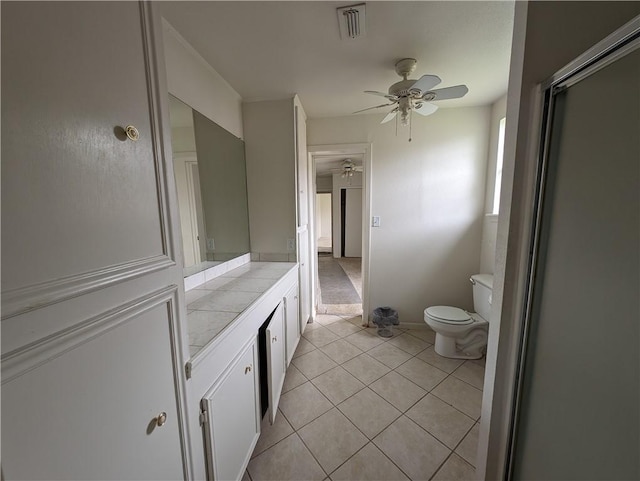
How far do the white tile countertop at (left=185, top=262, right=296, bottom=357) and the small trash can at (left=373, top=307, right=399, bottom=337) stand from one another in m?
1.21

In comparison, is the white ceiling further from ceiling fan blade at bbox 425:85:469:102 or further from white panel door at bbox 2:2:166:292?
white panel door at bbox 2:2:166:292

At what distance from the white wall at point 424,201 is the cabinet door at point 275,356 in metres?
1.40

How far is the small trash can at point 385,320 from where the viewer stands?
8.55ft

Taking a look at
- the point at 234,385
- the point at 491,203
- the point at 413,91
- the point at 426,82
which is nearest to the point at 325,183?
the point at 491,203

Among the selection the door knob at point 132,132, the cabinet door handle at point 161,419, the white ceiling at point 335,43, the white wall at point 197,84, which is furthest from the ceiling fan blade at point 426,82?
the cabinet door handle at point 161,419

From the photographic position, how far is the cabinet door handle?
0.64 metres

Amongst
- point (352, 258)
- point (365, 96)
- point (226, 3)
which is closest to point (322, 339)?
point (365, 96)

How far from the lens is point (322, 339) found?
98.7 inches

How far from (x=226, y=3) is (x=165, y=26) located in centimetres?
37

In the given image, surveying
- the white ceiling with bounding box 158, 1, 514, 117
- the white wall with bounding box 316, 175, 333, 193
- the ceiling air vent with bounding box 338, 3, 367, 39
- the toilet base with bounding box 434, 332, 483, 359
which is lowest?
the toilet base with bounding box 434, 332, 483, 359

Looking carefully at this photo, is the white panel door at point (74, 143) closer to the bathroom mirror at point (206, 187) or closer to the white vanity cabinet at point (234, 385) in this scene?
the white vanity cabinet at point (234, 385)

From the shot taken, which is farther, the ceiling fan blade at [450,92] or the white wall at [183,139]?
the ceiling fan blade at [450,92]

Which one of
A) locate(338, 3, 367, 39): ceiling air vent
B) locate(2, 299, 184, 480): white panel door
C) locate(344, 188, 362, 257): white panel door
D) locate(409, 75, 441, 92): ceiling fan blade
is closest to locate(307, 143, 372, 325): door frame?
locate(409, 75, 441, 92): ceiling fan blade

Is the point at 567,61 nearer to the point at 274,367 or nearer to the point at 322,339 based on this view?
the point at 274,367
